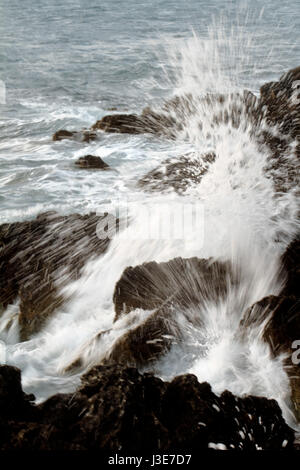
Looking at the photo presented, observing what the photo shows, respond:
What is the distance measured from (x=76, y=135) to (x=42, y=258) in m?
5.58

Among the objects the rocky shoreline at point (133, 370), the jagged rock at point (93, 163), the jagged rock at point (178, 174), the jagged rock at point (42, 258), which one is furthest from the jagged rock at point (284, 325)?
the jagged rock at point (93, 163)

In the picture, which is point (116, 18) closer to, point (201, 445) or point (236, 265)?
point (236, 265)

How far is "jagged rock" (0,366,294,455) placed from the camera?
2.14 meters

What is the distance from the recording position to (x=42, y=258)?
440cm

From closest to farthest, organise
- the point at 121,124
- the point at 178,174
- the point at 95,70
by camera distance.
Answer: the point at 178,174, the point at 121,124, the point at 95,70

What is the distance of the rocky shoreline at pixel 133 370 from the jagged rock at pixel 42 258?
0.01 m

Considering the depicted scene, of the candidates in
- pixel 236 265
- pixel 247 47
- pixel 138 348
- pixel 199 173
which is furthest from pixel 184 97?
pixel 247 47

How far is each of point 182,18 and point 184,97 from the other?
18.2m

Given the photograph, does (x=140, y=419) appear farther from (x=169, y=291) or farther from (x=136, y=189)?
(x=136, y=189)

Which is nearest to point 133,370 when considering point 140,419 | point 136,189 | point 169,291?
point 140,419

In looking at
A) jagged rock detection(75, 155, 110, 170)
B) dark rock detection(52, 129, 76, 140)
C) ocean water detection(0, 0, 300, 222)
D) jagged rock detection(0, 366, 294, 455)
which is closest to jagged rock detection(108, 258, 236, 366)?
jagged rock detection(0, 366, 294, 455)

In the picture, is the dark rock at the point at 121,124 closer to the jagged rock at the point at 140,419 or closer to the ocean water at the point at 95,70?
the ocean water at the point at 95,70

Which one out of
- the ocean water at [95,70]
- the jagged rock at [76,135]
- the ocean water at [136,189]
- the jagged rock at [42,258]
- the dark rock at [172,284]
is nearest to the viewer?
the ocean water at [136,189]

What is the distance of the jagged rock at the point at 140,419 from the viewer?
214 centimetres
